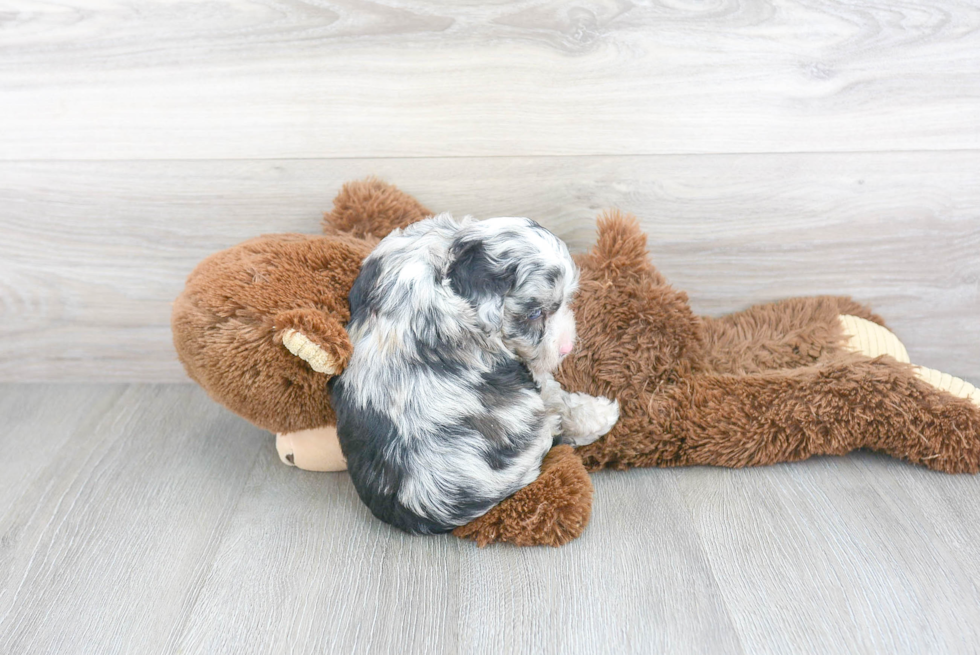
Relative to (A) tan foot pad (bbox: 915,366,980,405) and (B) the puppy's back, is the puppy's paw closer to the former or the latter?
(B) the puppy's back

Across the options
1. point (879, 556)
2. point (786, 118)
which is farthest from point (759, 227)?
point (879, 556)

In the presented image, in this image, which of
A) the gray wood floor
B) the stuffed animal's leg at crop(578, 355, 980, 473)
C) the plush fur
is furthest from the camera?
the stuffed animal's leg at crop(578, 355, 980, 473)

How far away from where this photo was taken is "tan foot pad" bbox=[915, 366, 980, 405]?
5.31 feet

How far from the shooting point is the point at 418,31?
166 cm

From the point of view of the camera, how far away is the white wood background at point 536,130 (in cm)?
166

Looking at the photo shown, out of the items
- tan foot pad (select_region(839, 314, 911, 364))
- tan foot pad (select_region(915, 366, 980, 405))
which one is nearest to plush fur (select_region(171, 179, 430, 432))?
tan foot pad (select_region(839, 314, 911, 364))

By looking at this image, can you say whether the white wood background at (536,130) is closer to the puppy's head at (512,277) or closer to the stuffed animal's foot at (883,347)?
the stuffed animal's foot at (883,347)

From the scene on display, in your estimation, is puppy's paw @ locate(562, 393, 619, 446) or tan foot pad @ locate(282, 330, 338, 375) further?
puppy's paw @ locate(562, 393, 619, 446)

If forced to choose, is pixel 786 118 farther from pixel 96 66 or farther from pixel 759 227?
pixel 96 66

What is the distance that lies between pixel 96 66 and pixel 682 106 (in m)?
1.41

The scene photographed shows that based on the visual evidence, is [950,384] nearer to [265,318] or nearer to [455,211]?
[455,211]

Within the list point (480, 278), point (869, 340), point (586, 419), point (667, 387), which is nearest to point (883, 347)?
point (869, 340)

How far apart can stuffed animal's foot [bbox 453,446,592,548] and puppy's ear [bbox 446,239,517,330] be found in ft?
1.19

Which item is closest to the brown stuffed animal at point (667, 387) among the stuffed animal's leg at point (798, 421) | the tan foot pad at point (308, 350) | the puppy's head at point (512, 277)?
the stuffed animal's leg at point (798, 421)
